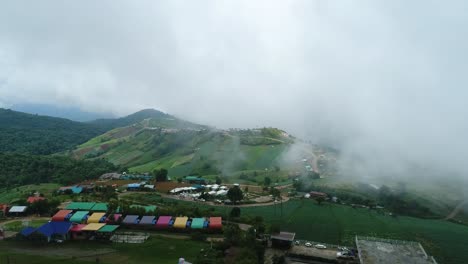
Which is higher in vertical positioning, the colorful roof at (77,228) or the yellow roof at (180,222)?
the yellow roof at (180,222)

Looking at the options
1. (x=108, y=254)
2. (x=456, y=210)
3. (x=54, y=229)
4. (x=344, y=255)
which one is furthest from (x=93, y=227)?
(x=456, y=210)

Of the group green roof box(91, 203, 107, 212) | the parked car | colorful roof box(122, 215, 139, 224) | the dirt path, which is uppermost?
the dirt path

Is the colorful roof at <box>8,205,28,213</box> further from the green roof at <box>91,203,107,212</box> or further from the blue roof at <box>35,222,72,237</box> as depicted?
the blue roof at <box>35,222,72,237</box>

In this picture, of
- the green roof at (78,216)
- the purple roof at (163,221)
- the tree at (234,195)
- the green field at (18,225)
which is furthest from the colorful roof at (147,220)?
the tree at (234,195)

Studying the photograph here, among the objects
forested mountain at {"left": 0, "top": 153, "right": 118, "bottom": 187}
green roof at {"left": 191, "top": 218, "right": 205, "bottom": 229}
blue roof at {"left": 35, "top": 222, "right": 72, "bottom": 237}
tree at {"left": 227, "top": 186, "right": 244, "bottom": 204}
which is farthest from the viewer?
forested mountain at {"left": 0, "top": 153, "right": 118, "bottom": 187}

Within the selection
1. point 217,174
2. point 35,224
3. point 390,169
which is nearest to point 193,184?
point 217,174

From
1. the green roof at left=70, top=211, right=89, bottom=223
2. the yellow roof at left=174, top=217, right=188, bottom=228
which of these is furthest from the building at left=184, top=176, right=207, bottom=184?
the green roof at left=70, top=211, right=89, bottom=223

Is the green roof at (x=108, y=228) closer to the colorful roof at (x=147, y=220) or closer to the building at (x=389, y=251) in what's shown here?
the colorful roof at (x=147, y=220)
